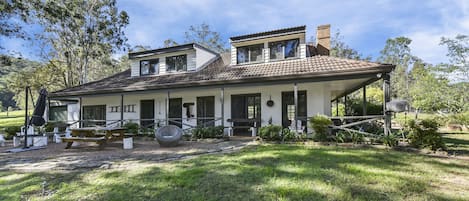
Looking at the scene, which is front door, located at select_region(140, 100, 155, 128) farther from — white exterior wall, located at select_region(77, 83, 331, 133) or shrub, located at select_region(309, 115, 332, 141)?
shrub, located at select_region(309, 115, 332, 141)

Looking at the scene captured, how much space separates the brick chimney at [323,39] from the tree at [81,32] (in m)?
15.8

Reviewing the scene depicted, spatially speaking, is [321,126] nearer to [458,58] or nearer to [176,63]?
[176,63]

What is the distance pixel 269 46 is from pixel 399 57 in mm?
40978

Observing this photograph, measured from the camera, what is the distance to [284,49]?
36.7 ft

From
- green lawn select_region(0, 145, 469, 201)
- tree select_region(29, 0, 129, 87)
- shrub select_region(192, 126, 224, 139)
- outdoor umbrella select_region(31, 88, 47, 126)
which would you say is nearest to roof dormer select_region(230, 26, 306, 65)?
shrub select_region(192, 126, 224, 139)

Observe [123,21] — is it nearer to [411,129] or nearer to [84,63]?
[84,63]

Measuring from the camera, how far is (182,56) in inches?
522

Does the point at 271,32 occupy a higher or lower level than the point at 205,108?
higher

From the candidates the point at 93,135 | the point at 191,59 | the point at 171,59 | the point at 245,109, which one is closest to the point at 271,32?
the point at 245,109

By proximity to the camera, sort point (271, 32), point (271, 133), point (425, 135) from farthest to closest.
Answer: point (271, 32) → point (271, 133) → point (425, 135)

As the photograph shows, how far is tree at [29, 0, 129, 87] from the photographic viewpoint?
17109mm

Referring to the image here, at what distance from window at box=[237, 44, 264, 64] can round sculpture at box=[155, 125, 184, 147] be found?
541 cm

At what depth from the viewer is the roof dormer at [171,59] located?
12828mm

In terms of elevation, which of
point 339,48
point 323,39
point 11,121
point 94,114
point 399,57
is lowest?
point 11,121
